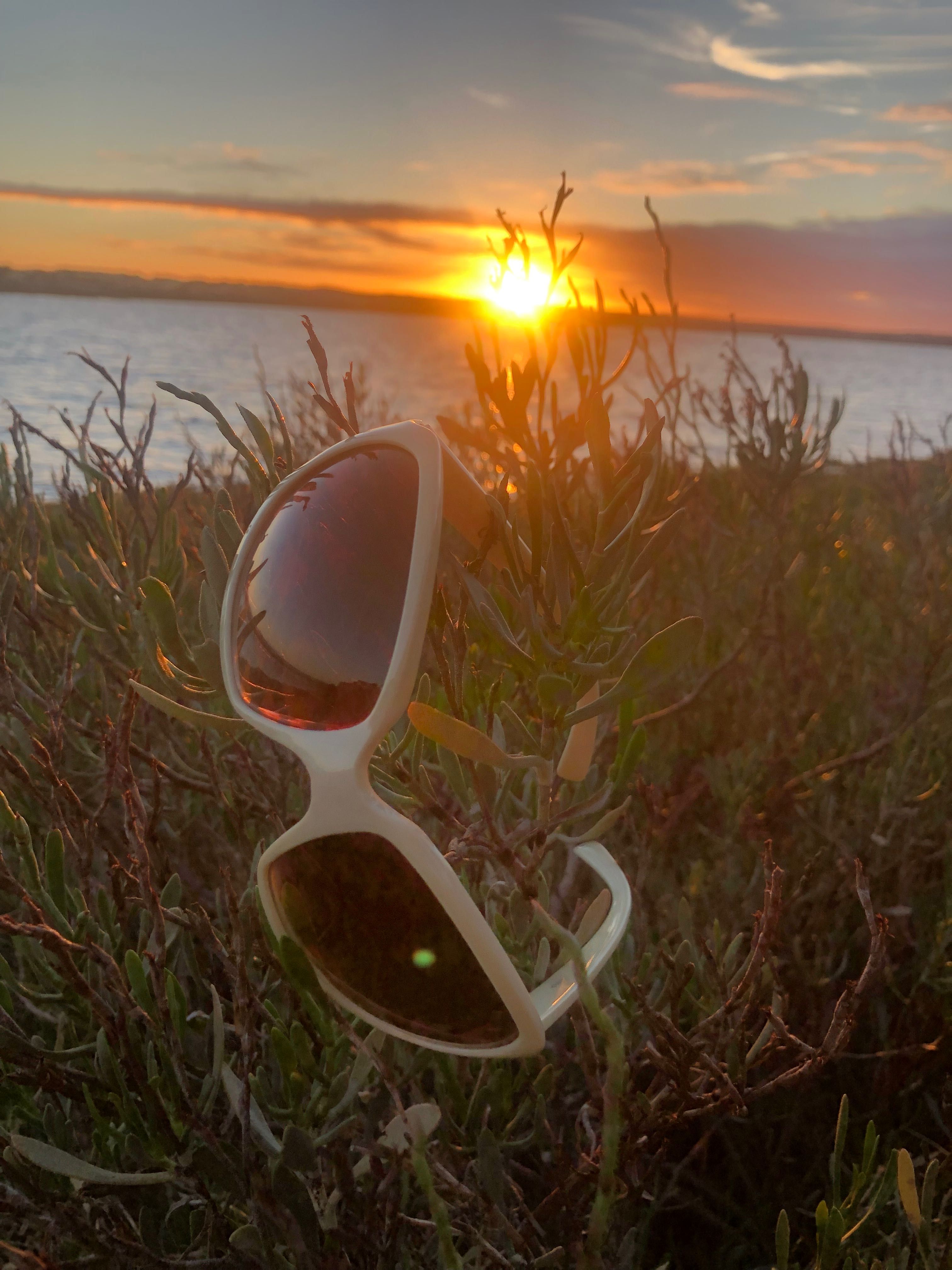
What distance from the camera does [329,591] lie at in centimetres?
105

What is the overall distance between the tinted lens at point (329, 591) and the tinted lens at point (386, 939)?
17cm

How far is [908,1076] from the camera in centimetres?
190

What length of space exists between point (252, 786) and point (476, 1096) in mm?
702

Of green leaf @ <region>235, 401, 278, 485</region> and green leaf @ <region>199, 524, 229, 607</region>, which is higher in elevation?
green leaf @ <region>235, 401, 278, 485</region>

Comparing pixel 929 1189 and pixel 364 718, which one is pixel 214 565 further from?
pixel 929 1189

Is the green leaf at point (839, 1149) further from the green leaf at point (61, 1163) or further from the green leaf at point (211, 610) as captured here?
the green leaf at point (211, 610)

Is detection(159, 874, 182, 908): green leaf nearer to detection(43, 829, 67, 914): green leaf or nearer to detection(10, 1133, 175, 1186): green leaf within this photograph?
detection(43, 829, 67, 914): green leaf

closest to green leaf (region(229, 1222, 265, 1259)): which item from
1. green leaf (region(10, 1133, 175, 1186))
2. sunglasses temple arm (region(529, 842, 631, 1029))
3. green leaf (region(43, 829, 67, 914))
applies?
green leaf (region(10, 1133, 175, 1186))

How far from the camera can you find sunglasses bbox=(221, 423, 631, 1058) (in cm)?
94

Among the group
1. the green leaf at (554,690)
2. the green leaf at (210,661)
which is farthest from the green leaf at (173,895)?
the green leaf at (554,690)

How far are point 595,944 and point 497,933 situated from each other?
0.28 m

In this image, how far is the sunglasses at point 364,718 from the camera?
3.07 ft

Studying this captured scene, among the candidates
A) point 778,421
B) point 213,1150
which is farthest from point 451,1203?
point 778,421

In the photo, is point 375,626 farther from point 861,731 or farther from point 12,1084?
point 861,731
